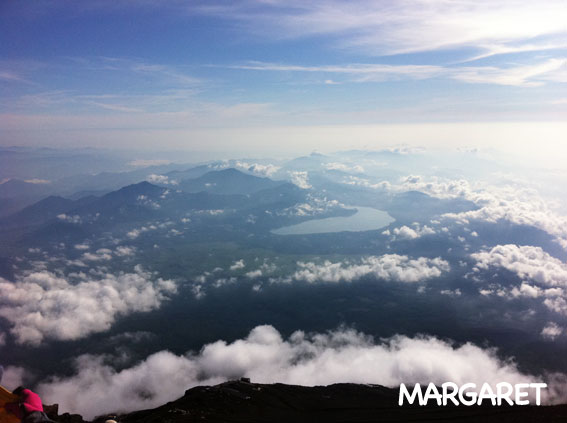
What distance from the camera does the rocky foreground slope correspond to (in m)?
63.8

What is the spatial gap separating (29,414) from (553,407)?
9552cm

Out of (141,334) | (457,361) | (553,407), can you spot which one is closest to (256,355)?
(141,334)

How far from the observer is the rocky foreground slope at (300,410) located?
63812mm

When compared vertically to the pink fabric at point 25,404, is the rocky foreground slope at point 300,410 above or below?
below

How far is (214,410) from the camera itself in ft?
217

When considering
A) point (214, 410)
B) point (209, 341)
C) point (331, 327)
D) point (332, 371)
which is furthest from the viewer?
point (331, 327)

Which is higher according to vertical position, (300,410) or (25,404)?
(25,404)

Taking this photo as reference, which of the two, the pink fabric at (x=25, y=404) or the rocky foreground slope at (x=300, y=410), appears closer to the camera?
the pink fabric at (x=25, y=404)

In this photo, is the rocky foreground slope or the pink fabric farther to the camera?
the rocky foreground slope

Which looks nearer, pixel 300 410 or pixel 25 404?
pixel 25 404

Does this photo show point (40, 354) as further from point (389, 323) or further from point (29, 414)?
point (29, 414)

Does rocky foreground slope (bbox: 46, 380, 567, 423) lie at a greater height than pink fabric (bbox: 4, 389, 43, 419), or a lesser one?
lesser

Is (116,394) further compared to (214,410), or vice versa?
(116,394)

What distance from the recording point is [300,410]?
225 feet
